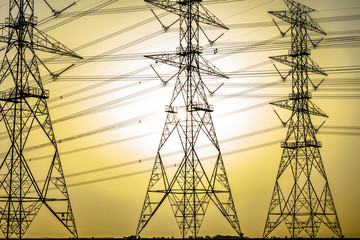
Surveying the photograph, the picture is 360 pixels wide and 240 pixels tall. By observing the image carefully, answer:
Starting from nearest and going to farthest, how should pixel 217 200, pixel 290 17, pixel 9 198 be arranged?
pixel 9 198 → pixel 217 200 → pixel 290 17

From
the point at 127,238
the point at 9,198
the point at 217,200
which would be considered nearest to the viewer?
the point at 9,198

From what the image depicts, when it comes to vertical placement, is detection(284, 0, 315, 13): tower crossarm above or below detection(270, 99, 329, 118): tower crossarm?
above

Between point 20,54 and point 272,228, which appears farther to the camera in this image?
point 272,228

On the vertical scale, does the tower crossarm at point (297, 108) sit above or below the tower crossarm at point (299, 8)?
below

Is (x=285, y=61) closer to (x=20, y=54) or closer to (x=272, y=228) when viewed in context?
(x=272, y=228)

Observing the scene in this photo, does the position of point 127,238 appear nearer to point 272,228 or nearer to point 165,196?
point 165,196

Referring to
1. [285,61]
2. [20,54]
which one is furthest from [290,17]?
[20,54]

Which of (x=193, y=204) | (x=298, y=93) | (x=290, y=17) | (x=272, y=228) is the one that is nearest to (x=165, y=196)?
(x=193, y=204)

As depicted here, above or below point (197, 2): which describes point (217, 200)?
below

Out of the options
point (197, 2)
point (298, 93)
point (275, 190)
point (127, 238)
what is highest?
point (197, 2)
